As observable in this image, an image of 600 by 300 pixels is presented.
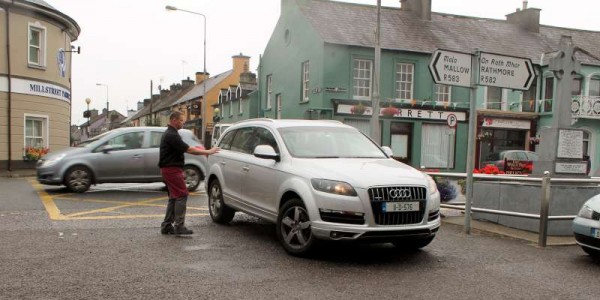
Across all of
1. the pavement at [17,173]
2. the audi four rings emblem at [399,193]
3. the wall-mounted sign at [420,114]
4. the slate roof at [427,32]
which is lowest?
the pavement at [17,173]

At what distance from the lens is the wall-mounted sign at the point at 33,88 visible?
2002cm

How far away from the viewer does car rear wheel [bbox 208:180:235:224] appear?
7965 millimetres

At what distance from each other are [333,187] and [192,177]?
7773 mm

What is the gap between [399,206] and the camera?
5617mm

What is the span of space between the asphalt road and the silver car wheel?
7.6 inches

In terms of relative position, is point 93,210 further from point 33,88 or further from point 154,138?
point 33,88

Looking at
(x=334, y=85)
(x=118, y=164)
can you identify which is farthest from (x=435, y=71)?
(x=334, y=85)

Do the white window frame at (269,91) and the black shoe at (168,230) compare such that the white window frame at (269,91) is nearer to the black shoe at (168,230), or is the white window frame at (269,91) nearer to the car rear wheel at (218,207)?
the car rear wheel at (218,207)

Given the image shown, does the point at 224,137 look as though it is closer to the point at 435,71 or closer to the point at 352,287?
the point at 435,71

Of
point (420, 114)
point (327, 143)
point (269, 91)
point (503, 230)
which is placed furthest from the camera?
point (269, 91)

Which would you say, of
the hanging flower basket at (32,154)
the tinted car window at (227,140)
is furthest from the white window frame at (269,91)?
the tinted car window at (227,140)

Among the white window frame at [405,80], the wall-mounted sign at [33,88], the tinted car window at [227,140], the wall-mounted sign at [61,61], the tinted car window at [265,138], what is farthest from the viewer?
the white window frame at [405,80]

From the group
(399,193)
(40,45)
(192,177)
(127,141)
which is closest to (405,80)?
(192,177)

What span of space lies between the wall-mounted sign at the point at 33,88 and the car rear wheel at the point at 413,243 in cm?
1915
